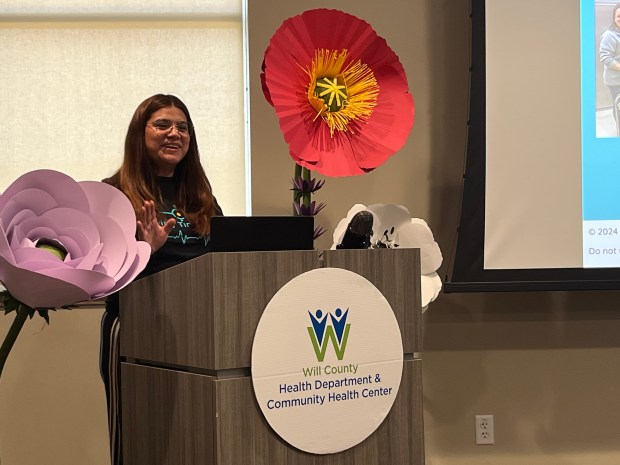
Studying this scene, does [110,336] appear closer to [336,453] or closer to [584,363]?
[336,453]

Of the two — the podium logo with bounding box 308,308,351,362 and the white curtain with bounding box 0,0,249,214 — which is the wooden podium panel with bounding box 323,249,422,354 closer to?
the podium logo with bounding box 308,308,351,362

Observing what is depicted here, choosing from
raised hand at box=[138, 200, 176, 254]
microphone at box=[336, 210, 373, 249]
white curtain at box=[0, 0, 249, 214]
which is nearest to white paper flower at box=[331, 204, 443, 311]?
white curtain at box=[0, 0, 249, 214]

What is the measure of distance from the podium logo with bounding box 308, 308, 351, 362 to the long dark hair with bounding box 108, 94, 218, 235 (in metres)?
0.99

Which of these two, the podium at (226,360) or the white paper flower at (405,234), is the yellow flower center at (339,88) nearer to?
the white paper flower at (405,234)

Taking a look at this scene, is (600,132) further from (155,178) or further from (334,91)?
(155,178)

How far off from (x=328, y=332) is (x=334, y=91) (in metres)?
0.88

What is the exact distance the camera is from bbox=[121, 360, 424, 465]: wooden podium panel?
1.32 m

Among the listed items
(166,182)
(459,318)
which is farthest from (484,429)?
(166,182)

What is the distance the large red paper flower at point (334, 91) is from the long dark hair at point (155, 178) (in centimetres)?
Result: 45

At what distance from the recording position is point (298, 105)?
2.06 metres

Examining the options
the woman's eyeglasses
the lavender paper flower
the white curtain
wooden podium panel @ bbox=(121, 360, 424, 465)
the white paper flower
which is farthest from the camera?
the white curtain

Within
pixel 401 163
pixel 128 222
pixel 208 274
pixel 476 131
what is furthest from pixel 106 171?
pixel 128 222

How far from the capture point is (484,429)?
324cm

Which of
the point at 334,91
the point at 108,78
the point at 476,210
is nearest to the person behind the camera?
the point at 334,91
